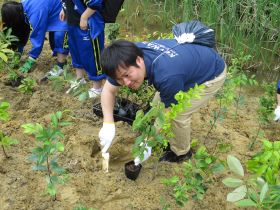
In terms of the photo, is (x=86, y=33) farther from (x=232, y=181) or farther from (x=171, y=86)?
(x=232, y=181)

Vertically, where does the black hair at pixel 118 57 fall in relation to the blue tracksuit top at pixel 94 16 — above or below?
above

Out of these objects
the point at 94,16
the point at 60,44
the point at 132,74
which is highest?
the point at 132,74

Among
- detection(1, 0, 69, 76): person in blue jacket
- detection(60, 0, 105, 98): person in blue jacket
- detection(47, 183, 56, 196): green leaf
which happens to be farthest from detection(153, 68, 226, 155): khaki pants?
detection(1, 0, 69, 76): person in blue jacket

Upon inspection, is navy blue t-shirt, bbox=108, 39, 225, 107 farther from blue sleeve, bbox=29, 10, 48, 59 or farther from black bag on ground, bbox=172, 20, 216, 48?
blue sleeve, bbox=29, 10, 48, 59

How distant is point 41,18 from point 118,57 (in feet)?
5.30

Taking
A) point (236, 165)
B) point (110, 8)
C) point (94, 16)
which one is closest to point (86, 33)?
point (94, 16)

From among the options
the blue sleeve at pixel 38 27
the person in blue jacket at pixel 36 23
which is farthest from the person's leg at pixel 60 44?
the blue sleeve at pixel 38 27

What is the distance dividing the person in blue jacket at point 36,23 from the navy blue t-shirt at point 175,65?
1300mm

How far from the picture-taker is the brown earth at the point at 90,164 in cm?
224

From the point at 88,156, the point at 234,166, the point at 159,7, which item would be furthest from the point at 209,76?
the point at 159,7

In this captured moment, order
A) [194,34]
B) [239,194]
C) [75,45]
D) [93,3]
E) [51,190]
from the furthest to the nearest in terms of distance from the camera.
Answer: [75,45] → [93,3] → [194,34] → [51,190] → [239,194]

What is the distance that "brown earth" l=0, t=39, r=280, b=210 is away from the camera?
224 centimetres

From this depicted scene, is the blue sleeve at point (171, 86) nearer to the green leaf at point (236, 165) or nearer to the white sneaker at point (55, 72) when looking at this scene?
the green leaf at point (236, 165)

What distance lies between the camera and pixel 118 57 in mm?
1881
